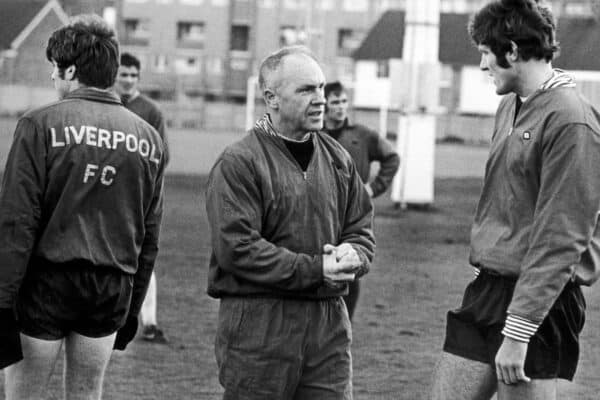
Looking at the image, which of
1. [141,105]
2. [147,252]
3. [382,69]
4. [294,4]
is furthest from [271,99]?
[294,4]

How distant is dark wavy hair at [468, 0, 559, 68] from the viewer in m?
4.12

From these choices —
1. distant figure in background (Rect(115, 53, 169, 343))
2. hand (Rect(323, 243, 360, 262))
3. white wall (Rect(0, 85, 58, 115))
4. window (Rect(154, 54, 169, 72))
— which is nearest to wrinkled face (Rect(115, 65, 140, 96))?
distant figure in background (Rect(115, 53, 169, 343))

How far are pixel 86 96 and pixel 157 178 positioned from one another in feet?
1.65

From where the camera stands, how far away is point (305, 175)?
4461 millimetres

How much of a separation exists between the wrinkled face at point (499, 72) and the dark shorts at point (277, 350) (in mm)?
1021

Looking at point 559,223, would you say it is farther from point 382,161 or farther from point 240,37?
A: point 240,37

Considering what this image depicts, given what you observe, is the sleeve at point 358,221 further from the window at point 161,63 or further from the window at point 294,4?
the window at point 161,63

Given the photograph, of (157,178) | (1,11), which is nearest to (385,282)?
(157,178)

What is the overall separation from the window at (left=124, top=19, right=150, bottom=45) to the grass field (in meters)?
64.4

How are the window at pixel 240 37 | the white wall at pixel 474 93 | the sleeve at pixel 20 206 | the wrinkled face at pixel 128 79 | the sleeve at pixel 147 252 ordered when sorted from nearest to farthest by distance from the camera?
1. the sleeve at pixel 20 206
2. the sleeve at pixel 147 252
3. the wrinkled face at pixel 128 79
4. the white wall at pixel 474 93
5. the window at pixel 240 37

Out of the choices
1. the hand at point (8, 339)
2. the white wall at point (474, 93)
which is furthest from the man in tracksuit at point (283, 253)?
the white wall at point (474, 93)

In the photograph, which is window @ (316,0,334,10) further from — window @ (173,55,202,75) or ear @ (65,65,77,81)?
ear @ (65,65,77,81)

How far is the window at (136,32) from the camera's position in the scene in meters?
82.7

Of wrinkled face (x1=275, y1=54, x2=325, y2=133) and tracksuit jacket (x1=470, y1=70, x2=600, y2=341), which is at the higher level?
wrinkled face (x1=275, y1=54, x2=325, y2=133)
